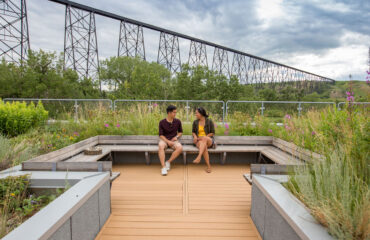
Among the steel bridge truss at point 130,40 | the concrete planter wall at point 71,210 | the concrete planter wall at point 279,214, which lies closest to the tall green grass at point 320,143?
the concrete planter wall at point 279,214

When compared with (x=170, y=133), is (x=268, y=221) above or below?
below

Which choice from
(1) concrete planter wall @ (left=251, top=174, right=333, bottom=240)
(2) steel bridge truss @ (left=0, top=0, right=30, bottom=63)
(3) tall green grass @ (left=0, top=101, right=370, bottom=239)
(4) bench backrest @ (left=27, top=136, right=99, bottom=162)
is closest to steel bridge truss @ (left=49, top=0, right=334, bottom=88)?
(2) steel bridge truss @ (left=0, top=0, right=30, bottom=63)

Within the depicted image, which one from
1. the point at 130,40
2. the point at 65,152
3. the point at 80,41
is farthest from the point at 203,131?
the point at 130,40

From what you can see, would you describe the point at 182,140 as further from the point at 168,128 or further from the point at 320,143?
the point at 320,143

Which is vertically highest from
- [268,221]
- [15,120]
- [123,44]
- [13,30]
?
[123,44]

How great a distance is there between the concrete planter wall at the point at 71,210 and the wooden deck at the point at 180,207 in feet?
0.71

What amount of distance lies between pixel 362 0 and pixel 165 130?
334 cm

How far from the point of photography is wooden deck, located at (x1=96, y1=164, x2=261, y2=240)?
190 cm

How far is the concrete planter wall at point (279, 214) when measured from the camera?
119cm

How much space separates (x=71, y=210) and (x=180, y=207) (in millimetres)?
1304

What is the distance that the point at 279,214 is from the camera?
1.48 meters

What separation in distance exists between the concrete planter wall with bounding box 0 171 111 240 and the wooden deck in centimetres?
22

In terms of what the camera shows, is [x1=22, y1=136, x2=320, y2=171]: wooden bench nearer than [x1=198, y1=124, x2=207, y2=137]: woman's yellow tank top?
Yes

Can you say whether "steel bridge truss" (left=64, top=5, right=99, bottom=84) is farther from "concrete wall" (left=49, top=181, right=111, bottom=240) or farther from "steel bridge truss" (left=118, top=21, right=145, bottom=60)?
"concrete wall" (left=49, top=181, right=111, bottom=240)
